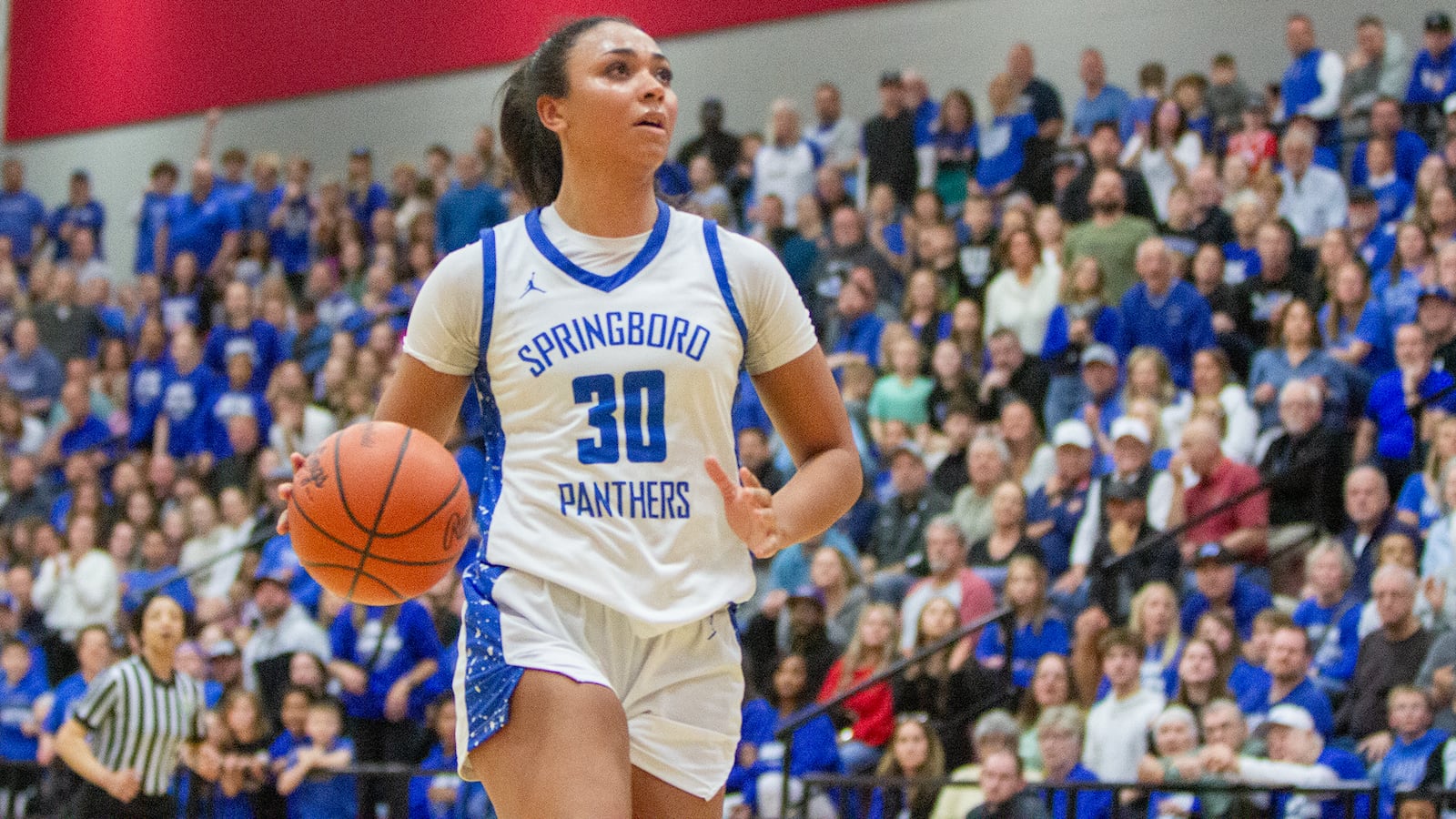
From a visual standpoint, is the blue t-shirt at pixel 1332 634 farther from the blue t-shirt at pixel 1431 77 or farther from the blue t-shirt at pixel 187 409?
the blue t-shirt at pixel 187 409

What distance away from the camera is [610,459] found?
3.01m

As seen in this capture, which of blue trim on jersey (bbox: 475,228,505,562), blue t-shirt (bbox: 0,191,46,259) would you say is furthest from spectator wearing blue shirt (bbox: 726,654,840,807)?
blue t-shirt (bbox: 0,191,46,259)

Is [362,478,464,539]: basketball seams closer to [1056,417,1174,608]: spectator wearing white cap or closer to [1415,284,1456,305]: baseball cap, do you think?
[1056,417,1174,608]: spectator wearing white cap

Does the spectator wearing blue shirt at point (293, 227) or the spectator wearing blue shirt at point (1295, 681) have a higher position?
the spectator wearing blue shirt at point (293, 227)

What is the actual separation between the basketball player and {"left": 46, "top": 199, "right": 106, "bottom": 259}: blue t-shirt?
14.4 m

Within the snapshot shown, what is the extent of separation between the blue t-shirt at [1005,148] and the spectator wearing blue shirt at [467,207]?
3.66 meters

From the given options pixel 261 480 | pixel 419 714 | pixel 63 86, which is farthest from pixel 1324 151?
pixel 63 86

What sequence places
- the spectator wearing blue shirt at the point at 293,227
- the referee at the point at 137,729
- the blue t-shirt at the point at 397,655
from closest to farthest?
the referee at the point at 137,729 → the blue t-shirt at the point at 397,655 → the spectator wearing blue shirt at the point at 293,227

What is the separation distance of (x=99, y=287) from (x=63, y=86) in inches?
176

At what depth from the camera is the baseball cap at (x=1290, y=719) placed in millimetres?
7020

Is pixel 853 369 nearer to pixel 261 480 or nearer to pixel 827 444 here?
pixel 261 480

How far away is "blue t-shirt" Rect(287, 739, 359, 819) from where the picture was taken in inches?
344

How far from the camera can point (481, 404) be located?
3.23 metres

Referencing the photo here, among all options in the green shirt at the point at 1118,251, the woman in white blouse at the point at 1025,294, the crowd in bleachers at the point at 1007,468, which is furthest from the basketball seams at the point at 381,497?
the green shirt at the point at 1118,251
